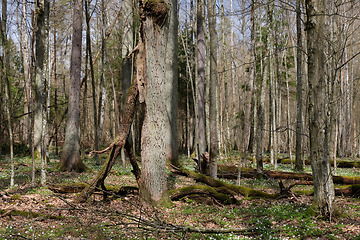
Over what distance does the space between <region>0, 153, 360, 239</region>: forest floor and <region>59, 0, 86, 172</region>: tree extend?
2084mm

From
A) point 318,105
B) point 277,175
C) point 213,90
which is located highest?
point 213,90

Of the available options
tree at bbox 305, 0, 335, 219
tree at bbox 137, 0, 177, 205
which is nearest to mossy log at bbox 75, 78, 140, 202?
tree at bbox 137, 0, 177, 205

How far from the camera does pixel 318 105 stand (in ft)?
18.2

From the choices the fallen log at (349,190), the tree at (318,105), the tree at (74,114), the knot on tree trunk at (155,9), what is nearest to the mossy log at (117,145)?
the knot on tree trunk at (155,9)

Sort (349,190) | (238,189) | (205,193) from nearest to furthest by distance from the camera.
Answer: (205,193)
(349,190)
(238,189)

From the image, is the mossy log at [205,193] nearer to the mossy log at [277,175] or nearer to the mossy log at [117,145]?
the mossy log at [117,145]

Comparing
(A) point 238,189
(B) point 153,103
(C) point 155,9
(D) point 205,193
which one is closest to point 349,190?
(A) point 238,189

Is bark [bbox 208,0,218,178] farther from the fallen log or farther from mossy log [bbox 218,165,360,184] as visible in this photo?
the fallen log

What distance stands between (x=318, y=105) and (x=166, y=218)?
13.7 feet

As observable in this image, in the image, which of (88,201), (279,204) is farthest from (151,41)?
(279,204)

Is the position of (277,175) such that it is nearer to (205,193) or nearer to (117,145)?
(205,193)

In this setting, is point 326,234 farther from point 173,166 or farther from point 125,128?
point 173,166

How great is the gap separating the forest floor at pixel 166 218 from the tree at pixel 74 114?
2084 millimetres

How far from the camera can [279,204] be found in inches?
281
